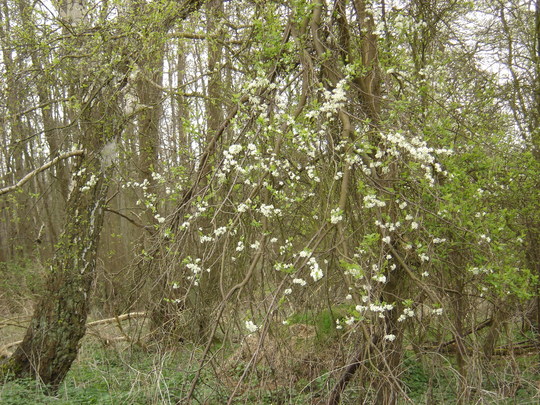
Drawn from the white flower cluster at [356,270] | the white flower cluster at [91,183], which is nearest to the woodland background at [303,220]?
the white flower cluster at [356,270]

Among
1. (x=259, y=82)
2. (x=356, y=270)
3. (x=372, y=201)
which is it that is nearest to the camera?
(x=356, y=270)

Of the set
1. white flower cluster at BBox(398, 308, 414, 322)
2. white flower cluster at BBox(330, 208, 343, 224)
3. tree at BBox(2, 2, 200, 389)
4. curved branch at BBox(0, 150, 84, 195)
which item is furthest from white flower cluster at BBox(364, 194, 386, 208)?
curved branch at BBox(0, 150, 84, 195)

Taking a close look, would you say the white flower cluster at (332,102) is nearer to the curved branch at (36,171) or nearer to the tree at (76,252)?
the tree at (76,252)

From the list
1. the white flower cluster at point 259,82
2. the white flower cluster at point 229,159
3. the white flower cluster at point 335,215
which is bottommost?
the white flower cluster at point 335,215

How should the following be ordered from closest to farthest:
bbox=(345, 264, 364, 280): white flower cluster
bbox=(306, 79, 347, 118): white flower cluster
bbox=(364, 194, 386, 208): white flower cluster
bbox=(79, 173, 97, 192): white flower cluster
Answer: bbox=(345, 264, 364, 280): white flower cluster → bbox=(364, 194, 386, 208): white flower cluster → bbox=(306, 79, 347, 118): white flower cluster → bbox=(79, 173, 97, 192): white flower cluster

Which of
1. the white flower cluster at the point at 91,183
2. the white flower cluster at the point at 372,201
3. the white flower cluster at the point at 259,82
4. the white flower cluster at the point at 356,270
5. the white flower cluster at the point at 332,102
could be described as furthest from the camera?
the white flower cluster at the point at 91,183

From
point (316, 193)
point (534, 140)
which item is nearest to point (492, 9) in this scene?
point (534, 140)

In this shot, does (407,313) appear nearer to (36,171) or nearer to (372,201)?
(372,201)

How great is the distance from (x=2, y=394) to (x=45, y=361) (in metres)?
0.58

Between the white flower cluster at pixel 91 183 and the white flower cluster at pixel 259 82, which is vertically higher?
the white flower cluster at pixel 259 82

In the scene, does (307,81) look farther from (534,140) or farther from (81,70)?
(534,140)

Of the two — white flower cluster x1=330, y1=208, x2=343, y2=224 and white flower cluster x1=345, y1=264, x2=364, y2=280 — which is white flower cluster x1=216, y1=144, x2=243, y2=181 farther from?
white flower cluster x1=345, y1=264, x2=364, y2=280

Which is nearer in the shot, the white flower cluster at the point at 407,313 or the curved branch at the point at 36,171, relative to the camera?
the white flower cluster at the point at 407,313

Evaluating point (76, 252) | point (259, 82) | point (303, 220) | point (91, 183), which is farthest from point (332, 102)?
point (76, 252)
